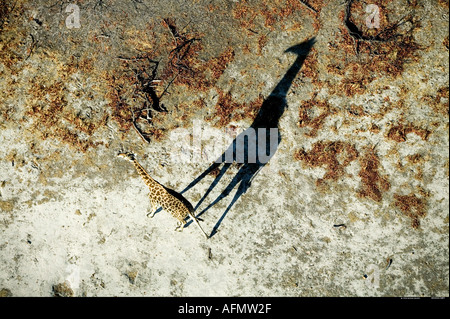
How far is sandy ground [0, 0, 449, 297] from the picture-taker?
21.2 feet

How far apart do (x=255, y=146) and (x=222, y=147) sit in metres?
0.77

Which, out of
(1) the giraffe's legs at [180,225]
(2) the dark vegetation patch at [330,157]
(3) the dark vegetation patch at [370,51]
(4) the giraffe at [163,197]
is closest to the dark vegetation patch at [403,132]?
(2) the dark vegetation patch at [330,157]

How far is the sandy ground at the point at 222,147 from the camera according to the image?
646 cm

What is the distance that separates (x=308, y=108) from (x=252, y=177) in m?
2.10

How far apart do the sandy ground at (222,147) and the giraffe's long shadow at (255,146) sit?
73 millimetres

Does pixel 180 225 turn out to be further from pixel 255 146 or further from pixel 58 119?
pixel 58 119

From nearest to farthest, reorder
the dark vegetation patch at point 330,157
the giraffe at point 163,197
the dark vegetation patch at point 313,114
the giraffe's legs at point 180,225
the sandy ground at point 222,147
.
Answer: the giraffe at point 163,197 → the giraffe's legs at point 180,225 → the sandy ground at point 222,147 → the dark vegetation patch at point 330,157 → the dark vegetation patch at point 313,114

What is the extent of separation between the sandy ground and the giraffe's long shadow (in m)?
0.07

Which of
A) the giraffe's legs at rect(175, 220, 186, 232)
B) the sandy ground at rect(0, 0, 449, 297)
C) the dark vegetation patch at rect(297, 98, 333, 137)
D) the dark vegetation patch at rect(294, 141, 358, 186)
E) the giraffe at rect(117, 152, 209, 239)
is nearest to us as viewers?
the giraffe at rect(117, 152, 209, 239)

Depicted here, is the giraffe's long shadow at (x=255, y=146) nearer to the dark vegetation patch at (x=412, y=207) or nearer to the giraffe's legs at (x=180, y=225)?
the giraffe's legs at (x=180, y=225)

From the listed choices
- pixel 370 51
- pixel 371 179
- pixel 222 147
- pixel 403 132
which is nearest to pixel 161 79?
pixel 222 147

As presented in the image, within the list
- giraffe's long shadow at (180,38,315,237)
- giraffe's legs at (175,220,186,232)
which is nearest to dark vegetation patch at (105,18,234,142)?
giraffe's long shadow at (180,38,315,237)

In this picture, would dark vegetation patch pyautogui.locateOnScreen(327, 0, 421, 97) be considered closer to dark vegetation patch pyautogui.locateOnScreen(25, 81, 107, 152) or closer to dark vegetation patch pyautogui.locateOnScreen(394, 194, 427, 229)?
dark vegetation patch pyautogui.locateOnScreen(394, 194, 427, 229)

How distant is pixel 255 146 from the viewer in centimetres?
670
